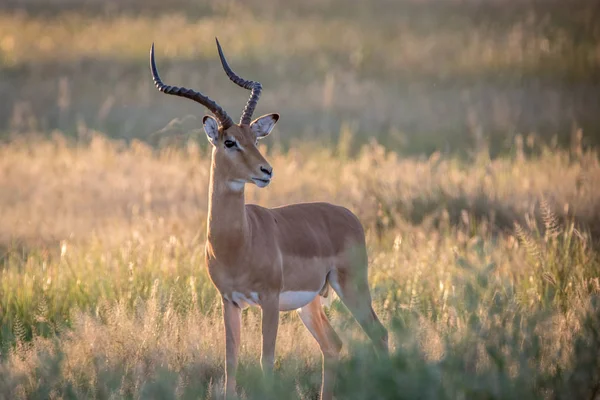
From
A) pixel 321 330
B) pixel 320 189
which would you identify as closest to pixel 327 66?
pixel 320 189

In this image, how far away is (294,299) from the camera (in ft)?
25.6

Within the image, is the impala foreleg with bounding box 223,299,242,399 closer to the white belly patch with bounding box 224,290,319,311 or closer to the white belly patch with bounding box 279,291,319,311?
the white belly patch with bounding box 224,290,319,311

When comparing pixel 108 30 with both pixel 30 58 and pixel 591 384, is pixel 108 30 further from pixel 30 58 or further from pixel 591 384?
pixel 591 384

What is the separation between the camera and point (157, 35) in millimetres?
31984

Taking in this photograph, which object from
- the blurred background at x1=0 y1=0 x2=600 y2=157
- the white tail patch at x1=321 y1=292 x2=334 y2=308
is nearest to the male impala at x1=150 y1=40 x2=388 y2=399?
the white tail patch at x1=321 y1=292 x2=334 y2=308

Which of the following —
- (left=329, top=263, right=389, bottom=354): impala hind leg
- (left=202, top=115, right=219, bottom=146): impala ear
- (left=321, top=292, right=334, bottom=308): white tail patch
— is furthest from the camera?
(left=321, top=292, right=334, bottom=308): white tail patch

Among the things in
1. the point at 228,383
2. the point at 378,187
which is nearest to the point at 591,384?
the point at 228,383

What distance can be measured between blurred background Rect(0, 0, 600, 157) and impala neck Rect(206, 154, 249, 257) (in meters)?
13.1

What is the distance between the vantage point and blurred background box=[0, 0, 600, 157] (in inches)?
935

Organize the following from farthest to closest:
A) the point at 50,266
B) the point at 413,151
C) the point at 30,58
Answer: the point at 30,58, the point at 413,151, the point at 50,266

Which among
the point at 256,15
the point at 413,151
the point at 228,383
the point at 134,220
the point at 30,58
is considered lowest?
the point at 228,383

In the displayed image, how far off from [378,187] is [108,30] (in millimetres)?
19397

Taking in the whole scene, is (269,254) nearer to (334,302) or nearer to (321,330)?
(321,330)

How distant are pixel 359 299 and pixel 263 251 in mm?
1024
